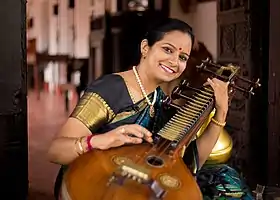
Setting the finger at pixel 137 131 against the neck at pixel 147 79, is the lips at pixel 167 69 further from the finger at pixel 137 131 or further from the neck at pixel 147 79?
the finger at pixel 137 131

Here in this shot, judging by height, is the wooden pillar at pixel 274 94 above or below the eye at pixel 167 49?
below

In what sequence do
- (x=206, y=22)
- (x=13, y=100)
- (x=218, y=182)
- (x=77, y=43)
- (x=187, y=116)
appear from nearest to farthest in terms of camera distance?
(x=187, y=116) < (x=218, y=182) < (x=13, y=100) < (x=206, y=22) < (x=77, y=43)

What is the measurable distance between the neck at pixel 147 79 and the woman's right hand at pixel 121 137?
0.61ft

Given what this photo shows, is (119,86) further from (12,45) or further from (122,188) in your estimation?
(12,45)

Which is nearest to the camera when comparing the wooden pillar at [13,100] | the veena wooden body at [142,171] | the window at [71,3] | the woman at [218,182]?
the veena wooden body at [142,171]

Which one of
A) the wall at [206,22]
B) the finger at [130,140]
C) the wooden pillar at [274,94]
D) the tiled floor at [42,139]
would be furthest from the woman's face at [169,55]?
the wall at [206,22]

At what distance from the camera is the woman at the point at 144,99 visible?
1.13 m

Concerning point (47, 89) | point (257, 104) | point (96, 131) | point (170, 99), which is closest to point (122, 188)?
point (96, 131)

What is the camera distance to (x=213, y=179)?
134cm

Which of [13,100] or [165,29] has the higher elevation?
[165,29]

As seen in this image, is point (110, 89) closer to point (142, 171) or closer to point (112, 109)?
point (112, 109)

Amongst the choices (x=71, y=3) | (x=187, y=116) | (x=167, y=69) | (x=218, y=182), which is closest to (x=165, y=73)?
(x=167, y=69)

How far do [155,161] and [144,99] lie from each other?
226 millimetres

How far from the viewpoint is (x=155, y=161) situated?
3.37ft
